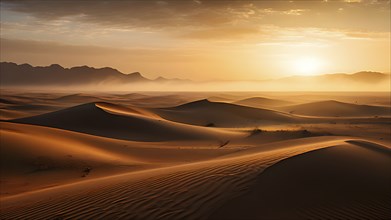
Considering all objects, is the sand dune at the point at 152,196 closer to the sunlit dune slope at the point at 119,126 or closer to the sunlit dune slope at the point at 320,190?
the sunlit dune slope at the point at 320,190

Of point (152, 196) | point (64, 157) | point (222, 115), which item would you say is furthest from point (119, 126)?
point (152, 196)

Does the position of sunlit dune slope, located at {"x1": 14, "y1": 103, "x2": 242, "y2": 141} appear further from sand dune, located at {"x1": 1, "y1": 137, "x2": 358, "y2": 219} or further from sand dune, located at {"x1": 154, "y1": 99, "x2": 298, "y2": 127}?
sand dune, located at {"x1": 1, "y1": 137, "x2": 358, "y2": 219}

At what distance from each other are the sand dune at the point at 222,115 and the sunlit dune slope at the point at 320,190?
83.9 ft

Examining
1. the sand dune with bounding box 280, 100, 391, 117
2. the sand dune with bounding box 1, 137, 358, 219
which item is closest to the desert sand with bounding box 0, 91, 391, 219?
the sand dune with bounding box 1, 137, 358, 219

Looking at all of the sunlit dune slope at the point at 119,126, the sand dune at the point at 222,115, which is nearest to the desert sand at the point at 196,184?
the sunlit dune slope at the point at 119,126

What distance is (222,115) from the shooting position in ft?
131

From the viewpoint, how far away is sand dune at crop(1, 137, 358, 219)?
6.00 meters

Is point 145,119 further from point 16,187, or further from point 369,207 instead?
point 369,207

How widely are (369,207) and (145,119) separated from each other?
71.2 ft

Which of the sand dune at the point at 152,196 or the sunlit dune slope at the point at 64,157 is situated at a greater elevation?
the sand dune at the point at 152,196

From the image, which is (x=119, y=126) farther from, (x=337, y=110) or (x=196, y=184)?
(x=337, y=110)

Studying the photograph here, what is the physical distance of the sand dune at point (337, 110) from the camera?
4809 cm

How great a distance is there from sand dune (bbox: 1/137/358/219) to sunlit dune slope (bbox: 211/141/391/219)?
1.02 feet

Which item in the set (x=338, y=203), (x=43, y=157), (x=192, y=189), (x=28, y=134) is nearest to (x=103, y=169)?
(x=43, y=157)
